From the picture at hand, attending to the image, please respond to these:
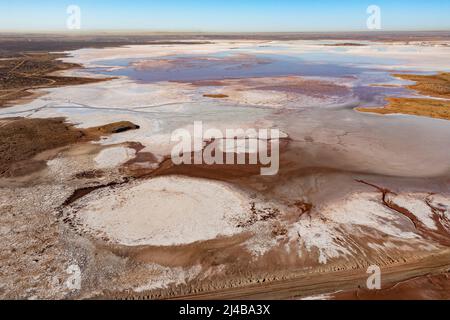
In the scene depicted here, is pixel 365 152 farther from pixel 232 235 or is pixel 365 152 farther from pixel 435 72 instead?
pixel 435 72

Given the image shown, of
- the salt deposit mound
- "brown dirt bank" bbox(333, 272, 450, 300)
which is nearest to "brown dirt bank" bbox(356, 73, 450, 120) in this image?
the salt deposit mound

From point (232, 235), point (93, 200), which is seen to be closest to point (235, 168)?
point (232, 235)

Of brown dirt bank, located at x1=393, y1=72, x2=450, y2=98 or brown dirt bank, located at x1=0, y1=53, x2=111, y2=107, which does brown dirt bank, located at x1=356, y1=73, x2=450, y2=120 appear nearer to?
brown dirt bank, located at x1=393, y1=72, x2=450, y2=98

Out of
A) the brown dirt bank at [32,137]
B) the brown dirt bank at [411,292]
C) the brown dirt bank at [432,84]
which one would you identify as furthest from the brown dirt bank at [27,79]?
the brown dirt bank at [432,84]

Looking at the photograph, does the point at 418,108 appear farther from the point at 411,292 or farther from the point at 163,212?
the point at 163,212

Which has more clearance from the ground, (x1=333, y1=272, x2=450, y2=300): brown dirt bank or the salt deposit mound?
the salt deposit mound

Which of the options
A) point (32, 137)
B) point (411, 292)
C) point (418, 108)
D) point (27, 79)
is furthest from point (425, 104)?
point (27, 79)
